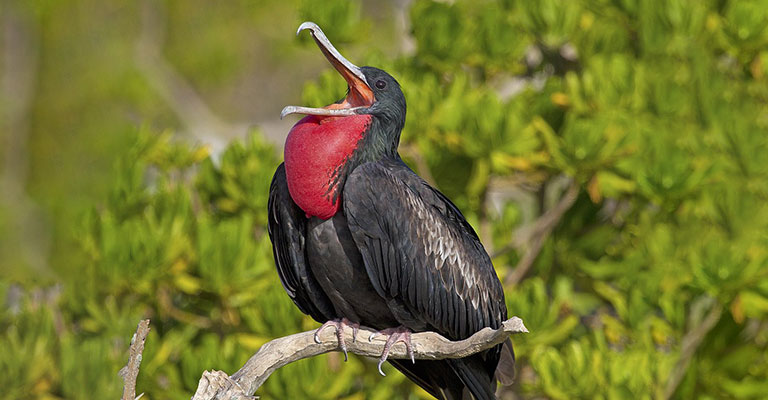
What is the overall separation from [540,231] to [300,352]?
1.64 metres

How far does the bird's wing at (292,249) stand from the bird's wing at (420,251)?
152 mm

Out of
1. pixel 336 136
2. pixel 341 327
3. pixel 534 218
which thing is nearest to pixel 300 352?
pixel 341 327

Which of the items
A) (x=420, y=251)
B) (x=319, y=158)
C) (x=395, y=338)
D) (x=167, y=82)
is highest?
(x=167, y=82)

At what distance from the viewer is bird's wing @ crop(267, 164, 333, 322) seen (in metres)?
1.83

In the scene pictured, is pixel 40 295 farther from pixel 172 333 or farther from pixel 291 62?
pixel 291 62

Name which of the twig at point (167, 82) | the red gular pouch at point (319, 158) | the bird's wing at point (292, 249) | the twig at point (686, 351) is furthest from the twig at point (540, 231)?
the twig at point (167, 82)

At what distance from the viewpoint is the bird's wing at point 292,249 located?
1.83 metres

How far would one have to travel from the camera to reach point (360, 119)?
1.76m

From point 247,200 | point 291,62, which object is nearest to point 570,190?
point 247,200

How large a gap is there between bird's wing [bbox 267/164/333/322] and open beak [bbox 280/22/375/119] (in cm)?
18

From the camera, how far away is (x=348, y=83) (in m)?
1.81

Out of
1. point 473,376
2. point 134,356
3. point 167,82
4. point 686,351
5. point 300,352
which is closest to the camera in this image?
point 134,356

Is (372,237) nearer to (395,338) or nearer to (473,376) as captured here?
(395,338)

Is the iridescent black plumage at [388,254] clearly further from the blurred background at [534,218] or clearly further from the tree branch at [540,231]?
the tree branch at [540,231]
